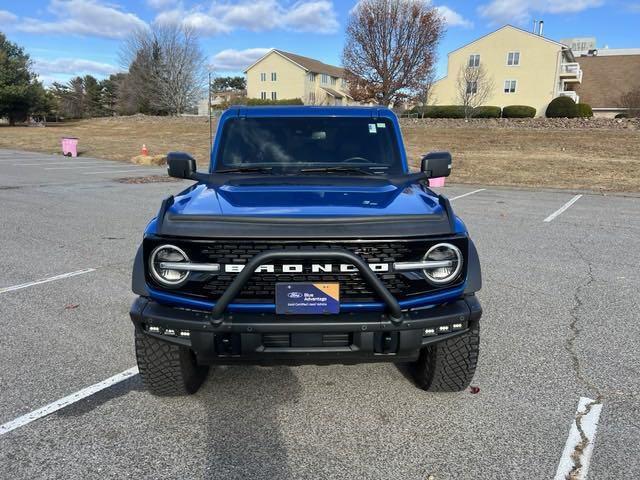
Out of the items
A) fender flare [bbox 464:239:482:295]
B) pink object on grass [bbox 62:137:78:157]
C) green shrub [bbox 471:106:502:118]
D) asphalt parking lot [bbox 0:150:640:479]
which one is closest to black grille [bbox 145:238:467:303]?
fender flare [bbox 464:239:482:295]

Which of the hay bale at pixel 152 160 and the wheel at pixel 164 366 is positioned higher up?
the hay bale at pixel 152 160

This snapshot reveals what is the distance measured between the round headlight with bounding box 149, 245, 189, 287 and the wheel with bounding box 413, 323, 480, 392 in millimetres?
1430

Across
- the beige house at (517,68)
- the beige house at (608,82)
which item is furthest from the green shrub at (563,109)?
the beige house at (608,82)

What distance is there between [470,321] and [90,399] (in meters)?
2.29

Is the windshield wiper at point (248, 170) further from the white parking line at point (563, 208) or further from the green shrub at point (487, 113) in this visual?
the green shrub at point (487, 113)

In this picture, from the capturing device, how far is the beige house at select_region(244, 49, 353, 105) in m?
64.3

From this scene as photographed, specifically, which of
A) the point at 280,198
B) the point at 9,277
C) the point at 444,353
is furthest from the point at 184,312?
the point at 9,277

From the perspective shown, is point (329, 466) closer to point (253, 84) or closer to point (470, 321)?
point (470, 321)

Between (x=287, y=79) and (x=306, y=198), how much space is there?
65.7m

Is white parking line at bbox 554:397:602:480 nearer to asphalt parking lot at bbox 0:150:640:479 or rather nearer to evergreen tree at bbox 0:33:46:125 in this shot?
asphalt parking lot at bbox 0:150:640:479

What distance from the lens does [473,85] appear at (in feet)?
142

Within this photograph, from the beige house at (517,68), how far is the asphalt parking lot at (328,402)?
150 feet

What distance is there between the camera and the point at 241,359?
2555mm

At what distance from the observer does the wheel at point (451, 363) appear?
9.42 ft
